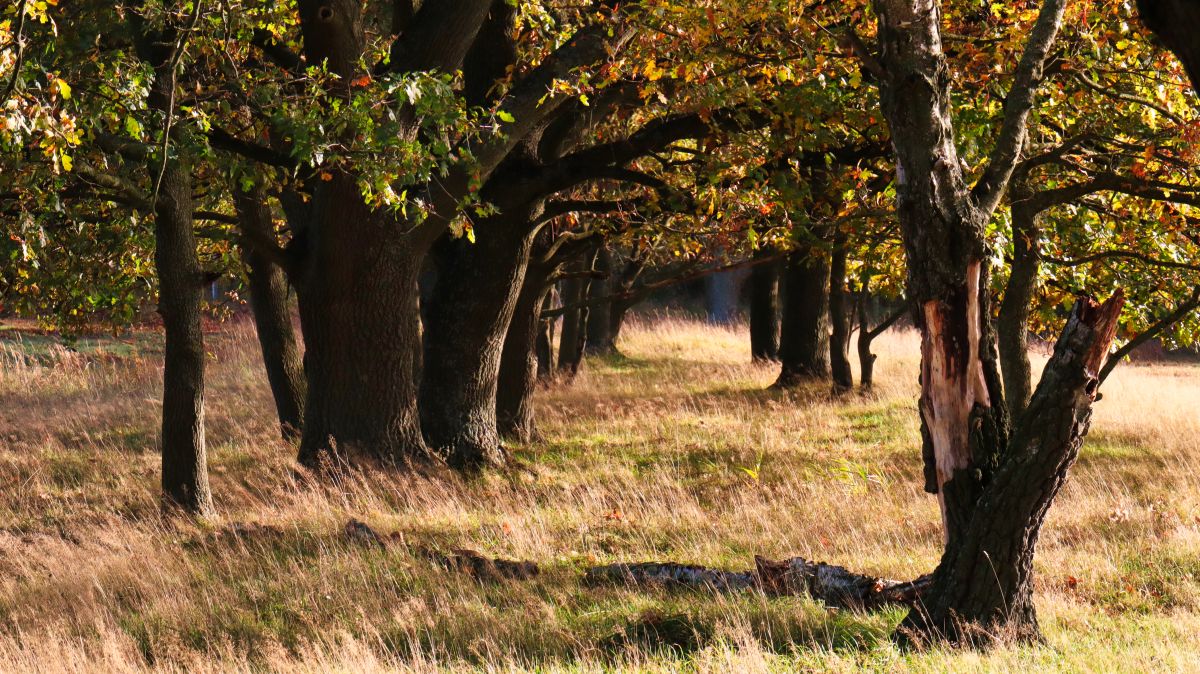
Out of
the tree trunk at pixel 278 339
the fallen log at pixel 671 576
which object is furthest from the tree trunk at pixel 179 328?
the fallen log at pixel 671 576

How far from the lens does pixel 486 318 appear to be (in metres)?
13.6

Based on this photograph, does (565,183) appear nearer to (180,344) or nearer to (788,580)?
(180,344)

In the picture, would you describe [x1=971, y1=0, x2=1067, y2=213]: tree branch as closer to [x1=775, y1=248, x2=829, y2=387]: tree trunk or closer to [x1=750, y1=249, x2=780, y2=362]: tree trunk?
[x1=775, y1=248, x2=829, y2=387]: tree trunk

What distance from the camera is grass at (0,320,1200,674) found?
22.1 ft

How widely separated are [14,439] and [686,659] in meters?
13.5

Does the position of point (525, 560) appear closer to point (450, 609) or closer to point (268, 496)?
point (450, 609)

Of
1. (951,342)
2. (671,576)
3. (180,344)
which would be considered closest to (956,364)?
(951,342)

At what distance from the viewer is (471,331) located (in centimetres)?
1360

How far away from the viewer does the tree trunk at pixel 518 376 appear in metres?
15.4

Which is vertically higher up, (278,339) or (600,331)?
(278,339)

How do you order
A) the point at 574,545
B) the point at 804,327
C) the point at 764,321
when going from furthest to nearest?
the point at 764,321 → the point at 804,327 → the point at 574,545

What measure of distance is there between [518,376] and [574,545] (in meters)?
5.99

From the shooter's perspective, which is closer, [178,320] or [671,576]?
[671,576]

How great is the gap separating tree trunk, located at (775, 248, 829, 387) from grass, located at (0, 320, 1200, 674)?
1371 mm
